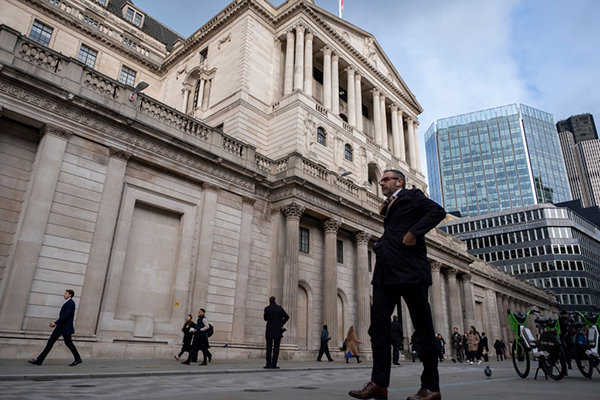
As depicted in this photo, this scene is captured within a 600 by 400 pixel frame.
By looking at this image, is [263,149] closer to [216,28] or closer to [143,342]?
[216,28]

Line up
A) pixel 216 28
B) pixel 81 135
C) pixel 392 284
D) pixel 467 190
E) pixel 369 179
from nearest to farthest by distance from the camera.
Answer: pixel 392 284 → pixel 81 135 → pixel 216 28 → pixel 369 179 → pixel 467 190

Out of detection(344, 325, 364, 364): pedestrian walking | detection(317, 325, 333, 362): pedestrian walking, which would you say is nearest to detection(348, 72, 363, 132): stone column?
detection(344, 325, 364, 364): pedestrian walking

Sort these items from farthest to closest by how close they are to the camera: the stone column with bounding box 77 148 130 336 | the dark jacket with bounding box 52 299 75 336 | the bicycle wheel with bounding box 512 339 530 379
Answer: the stone column with bounding box 77 148 130 336 → the dark jacket with bounding box 52 299 75 336 → the bicycle wheel with bounding box 512 339 530 379

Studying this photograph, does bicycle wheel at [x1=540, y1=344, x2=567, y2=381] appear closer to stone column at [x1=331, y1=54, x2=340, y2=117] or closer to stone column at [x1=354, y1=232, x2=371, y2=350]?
stone column at [x1=354, y1=232, x2=371, y2=350]

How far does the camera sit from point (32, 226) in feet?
42.7

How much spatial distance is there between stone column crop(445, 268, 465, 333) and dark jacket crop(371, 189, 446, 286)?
32.3 metres

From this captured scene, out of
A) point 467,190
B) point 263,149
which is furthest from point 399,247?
point 467,190

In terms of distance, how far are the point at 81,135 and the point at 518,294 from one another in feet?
178

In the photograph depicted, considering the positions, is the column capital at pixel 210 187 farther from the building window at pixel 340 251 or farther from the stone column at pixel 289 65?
the stone column at pixel 289 65

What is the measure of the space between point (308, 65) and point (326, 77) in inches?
83.5

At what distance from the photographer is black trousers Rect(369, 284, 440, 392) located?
4176 mm

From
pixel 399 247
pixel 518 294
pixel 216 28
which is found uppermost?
pixel 216 28

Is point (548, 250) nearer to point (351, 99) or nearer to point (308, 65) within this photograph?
point (351, 99)

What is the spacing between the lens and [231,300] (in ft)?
60.8
